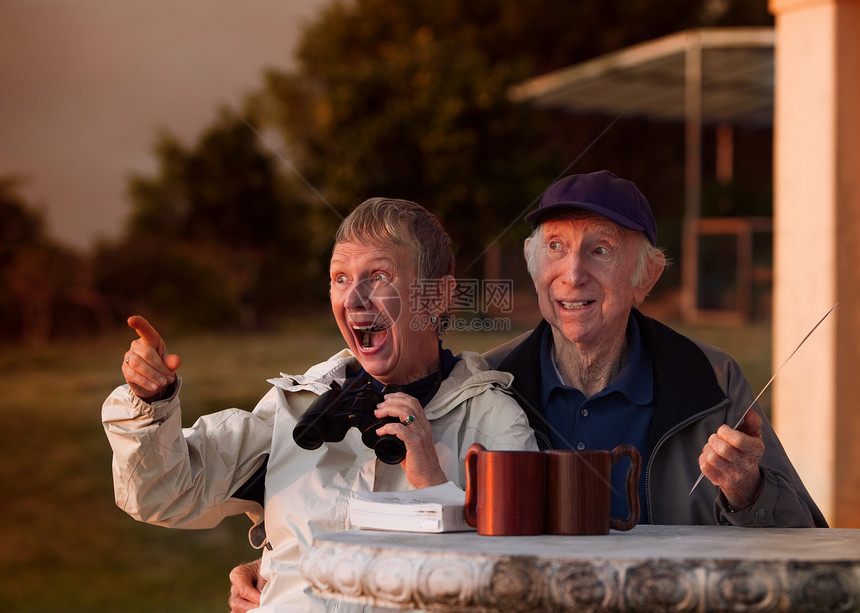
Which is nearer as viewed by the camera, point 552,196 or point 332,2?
point 552,196

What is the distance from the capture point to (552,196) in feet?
6.96

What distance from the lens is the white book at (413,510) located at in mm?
1574

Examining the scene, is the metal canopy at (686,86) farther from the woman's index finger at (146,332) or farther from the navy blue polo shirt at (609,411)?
the woman's index finger at (146,332)

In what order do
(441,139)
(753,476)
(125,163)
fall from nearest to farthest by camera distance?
1. (753,476)
2. (441,139)
3. (125,163)

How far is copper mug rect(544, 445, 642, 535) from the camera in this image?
1562 mm

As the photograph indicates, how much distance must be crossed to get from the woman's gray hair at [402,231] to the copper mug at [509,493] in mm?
555

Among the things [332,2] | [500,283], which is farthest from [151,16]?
[332,2]

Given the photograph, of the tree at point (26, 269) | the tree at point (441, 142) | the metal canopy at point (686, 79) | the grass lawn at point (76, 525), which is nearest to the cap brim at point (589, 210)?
the tree at point (441, 142)

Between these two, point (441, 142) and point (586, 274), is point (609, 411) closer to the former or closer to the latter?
point (586, 274)

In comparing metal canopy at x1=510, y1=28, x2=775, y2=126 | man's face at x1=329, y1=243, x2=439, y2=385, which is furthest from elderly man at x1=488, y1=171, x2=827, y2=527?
metal canopy at x1=510, y1=28, x2=775, y2=126

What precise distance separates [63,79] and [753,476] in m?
4.35

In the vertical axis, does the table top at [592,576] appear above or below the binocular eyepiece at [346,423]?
below

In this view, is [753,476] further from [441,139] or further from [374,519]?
[441,139]

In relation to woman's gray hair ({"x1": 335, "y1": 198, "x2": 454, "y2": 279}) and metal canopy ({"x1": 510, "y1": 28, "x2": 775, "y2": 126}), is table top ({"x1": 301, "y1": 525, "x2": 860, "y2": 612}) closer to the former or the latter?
woman's gray hair ({"x1": 335, "y1": 198, "x2": 454, "y2": 279})
